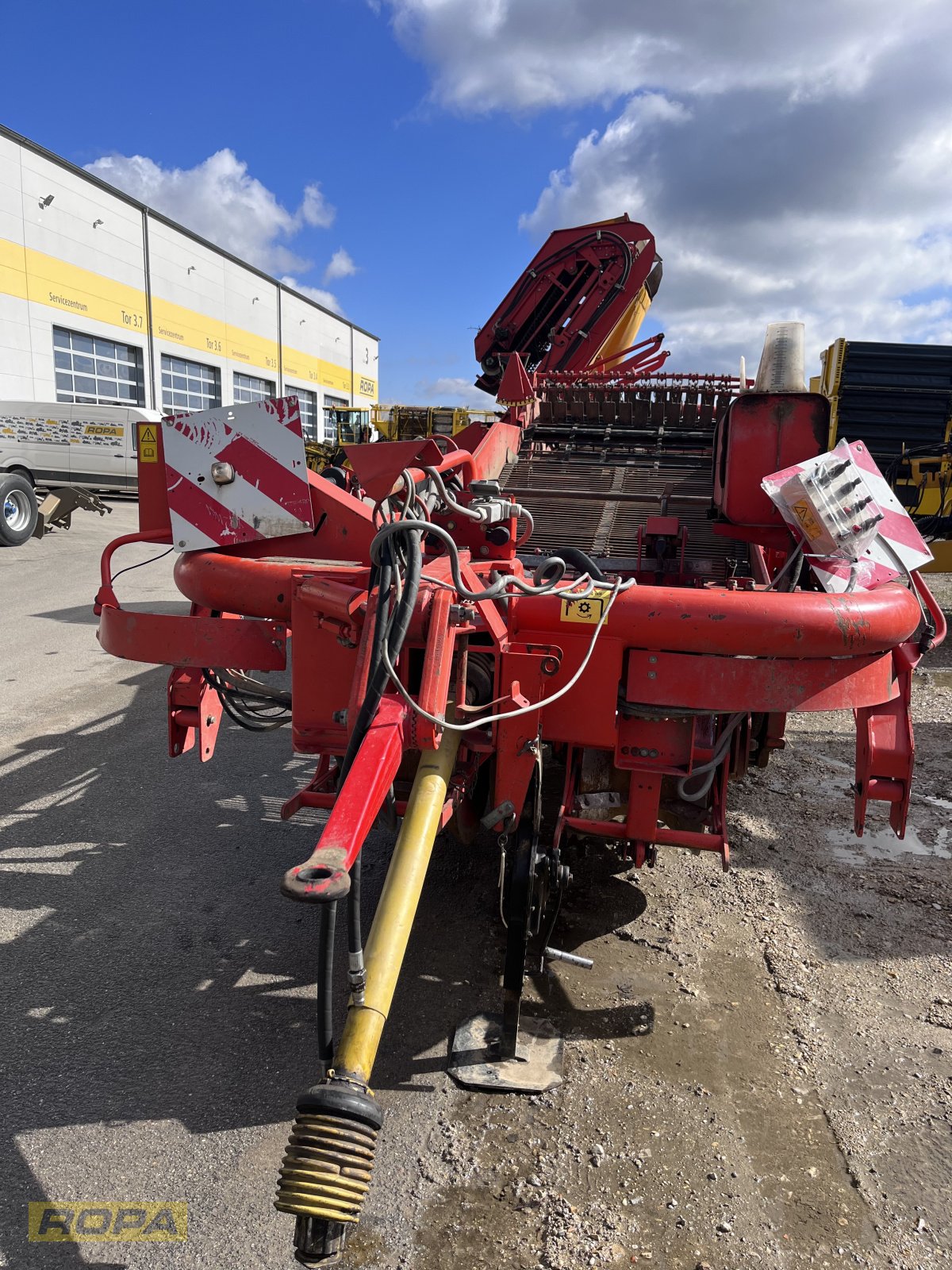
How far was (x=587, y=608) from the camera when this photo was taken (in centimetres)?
224

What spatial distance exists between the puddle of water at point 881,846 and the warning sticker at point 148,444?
130 inches

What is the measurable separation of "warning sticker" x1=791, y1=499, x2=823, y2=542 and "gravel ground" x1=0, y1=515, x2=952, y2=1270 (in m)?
1.47

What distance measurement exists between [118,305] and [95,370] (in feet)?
6.58

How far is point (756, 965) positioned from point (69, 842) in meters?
2.79

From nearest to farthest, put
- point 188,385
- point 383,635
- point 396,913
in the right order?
point 396,913 < point 383,635 < point 188,385

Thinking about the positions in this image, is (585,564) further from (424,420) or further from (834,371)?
(424,420)

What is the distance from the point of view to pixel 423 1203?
1.82 metres

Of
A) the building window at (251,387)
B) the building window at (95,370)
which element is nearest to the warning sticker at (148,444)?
the building window at (95,370)

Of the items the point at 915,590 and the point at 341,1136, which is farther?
the point at 915,590

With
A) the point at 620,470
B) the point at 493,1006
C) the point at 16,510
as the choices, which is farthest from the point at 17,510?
the point at 493,1006

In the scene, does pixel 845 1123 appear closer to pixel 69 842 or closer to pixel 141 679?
pixel 69 842

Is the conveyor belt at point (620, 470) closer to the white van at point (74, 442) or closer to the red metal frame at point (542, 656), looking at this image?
the red metal frame at point (542, 656)

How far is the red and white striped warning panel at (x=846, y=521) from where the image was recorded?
2623 mm

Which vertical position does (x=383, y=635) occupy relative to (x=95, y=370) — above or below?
below
